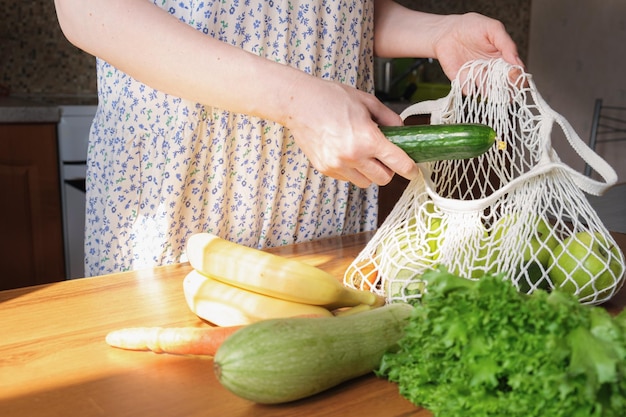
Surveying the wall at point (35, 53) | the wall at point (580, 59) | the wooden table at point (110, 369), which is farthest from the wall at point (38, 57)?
the wall at point (580, 59)

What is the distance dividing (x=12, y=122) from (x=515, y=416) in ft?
6.75

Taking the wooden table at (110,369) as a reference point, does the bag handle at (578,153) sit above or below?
above

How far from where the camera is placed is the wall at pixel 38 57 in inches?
111

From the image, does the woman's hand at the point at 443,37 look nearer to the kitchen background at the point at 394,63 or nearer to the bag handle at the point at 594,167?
the bag handle at the point at 594,167

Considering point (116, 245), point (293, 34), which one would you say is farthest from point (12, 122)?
point (293, 34)

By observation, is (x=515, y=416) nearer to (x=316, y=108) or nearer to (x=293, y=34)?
(x=316, y=108)

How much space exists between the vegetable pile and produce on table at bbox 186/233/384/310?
0.69 ft

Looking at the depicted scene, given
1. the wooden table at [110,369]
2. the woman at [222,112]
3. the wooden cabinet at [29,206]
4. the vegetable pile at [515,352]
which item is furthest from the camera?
the wooden cabinet at [29,206]

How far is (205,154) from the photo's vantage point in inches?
45.9

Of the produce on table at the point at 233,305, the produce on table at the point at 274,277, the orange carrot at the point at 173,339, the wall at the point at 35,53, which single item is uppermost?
the wall at the point at 35,53

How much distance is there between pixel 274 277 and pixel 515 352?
333 mm

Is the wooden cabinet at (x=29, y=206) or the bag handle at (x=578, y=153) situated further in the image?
the wooden cabinet at (x=29, y=206)

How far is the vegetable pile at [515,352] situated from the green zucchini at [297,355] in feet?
0.30

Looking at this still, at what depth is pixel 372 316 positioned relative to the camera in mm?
732
